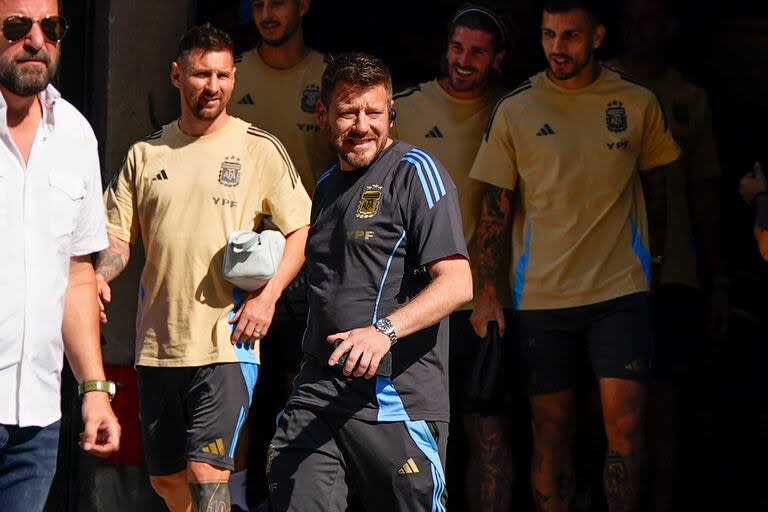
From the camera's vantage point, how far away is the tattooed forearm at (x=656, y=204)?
6.20 m

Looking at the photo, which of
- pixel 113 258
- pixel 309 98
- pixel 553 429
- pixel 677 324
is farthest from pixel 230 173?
pixel 677 324

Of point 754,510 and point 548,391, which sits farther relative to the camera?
point 754,510

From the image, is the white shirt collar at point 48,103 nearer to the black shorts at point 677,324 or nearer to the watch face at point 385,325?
the watch face at point 385,325

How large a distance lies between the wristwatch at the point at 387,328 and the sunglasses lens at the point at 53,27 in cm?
124

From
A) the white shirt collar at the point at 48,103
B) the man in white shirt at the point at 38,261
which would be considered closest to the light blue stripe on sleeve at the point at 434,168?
the man in white shirt at the point at 38,261

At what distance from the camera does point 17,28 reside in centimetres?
408

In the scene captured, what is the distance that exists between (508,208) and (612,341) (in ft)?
2.39

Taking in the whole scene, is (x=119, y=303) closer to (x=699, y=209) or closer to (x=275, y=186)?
(x=275, y=186)

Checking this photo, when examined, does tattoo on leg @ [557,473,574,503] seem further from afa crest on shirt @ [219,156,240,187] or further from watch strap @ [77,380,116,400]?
watch strap @ [77,380,116,400]

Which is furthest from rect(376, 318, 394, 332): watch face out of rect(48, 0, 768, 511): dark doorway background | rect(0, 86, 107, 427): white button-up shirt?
rect(48, 0, 768, 511): dark doorway background

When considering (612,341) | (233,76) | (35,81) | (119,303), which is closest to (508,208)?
(612,341)

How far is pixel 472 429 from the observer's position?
248 inches

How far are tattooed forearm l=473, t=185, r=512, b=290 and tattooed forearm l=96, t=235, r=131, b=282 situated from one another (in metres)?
1.50

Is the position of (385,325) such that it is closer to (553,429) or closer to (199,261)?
(199,261)
